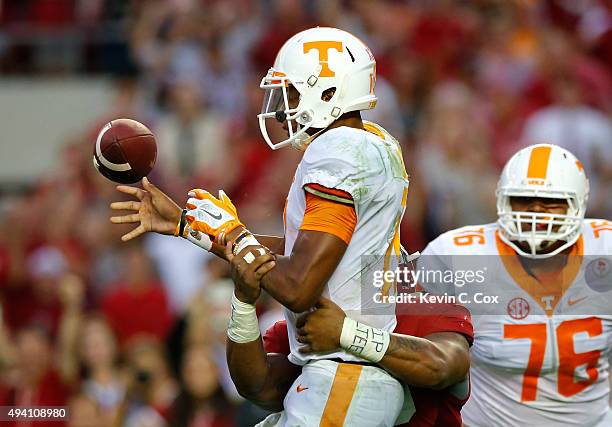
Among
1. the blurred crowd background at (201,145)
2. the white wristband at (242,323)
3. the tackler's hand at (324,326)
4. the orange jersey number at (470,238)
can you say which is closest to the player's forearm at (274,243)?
the white wristband at (242,323)

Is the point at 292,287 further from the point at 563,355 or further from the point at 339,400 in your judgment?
the point at 563,355

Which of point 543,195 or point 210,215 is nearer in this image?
point 210,215

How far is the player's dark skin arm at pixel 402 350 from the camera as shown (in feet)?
14.7

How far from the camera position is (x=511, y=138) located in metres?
9.70

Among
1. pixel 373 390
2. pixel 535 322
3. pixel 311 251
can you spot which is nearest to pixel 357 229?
pixel 311 251

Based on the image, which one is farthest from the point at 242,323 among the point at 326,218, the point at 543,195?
the point at 543,195

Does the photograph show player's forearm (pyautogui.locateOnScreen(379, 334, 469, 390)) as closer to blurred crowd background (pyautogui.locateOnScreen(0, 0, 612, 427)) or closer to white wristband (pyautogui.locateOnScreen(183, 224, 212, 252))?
white wristband (pyautogui.locateOnScreen(183, 224, 212, 252))

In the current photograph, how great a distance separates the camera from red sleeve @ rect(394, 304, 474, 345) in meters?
4.86

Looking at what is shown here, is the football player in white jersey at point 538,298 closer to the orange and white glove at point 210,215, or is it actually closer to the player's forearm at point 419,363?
the player's forearm at point 419,363

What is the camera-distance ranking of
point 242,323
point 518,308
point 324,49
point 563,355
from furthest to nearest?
point 518,308
point 563,355
point 324,49
point 242,323

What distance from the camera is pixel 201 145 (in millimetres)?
10086

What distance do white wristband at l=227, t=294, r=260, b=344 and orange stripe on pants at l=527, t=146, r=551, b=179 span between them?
5.27 ft

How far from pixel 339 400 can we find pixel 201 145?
5.77 meters

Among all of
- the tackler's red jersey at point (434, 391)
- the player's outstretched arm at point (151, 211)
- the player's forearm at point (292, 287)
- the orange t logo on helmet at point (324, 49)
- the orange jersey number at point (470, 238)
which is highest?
the orange t logo on helmet at point (324, 49)
